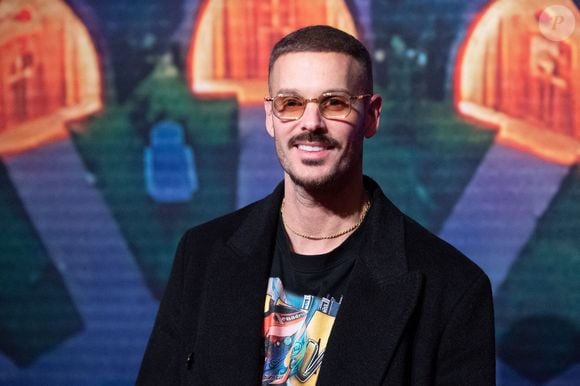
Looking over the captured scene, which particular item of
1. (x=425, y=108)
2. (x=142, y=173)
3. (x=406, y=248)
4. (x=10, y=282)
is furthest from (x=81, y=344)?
(x=406, y=248)

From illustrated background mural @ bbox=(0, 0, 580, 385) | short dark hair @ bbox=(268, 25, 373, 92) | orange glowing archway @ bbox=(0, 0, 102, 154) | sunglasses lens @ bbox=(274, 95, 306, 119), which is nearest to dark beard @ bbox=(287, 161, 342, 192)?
sunglasses lens @ bbox=(274, 95, 306, 119)

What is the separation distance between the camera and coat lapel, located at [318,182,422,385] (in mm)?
2189

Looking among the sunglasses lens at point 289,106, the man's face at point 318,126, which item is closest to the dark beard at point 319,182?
the man's face at point 318,126

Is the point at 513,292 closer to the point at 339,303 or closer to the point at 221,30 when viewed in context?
the point at 221,30

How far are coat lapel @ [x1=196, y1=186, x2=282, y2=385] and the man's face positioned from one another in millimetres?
204

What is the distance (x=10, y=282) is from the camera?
461cm

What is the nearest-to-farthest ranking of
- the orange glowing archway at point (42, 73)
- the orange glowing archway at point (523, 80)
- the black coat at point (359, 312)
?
the black coat at point (359, 312) → the orange glowing archway at point (523, 80) → the orange glowing archway at point (42, 73)

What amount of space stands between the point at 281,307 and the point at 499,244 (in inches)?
87.7

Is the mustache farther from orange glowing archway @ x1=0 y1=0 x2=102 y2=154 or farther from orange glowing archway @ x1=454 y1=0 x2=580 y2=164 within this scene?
orange glowing archway @ x1=0 y1=0 x2=102 y2=154

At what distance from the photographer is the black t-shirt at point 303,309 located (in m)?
2.24

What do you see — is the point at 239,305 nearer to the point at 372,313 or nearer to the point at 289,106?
the point at 372,313

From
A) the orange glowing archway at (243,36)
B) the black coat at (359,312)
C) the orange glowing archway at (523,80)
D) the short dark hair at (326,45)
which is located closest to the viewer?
the black coat at (359,312)

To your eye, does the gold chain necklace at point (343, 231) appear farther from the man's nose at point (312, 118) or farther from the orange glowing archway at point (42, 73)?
the orange glowing archway at point (42, 73)

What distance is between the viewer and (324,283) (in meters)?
2.31
